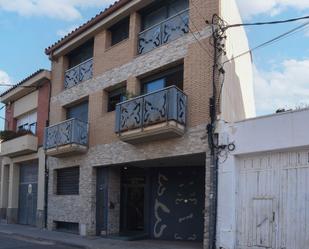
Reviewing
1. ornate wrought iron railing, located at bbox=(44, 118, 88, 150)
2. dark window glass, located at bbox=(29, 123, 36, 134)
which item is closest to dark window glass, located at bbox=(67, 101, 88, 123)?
ornate wrought iron railing, located at bbox=(44, 118, 88, 150)

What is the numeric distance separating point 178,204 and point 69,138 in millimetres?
5273

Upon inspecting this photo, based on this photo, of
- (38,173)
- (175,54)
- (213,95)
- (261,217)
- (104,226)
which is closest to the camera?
(261,217)

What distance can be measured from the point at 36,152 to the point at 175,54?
11147 mm

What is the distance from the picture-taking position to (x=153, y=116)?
15406mm

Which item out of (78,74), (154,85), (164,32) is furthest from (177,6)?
(78,74)

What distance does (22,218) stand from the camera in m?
26.1

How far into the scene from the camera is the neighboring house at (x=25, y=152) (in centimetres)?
2391

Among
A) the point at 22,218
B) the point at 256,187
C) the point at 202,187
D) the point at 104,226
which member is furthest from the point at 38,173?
the point at 256,187

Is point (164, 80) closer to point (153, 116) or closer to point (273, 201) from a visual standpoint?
point (153, 116)

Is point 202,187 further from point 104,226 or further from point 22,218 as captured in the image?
point 22,218

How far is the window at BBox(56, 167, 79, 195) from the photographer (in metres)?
21.2

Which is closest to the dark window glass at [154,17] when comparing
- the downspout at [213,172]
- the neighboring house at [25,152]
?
the downspout at [213,172]

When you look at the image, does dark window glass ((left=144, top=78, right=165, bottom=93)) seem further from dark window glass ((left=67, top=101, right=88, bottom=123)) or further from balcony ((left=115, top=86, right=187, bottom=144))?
dark window glass ((left=67, top=101, right=88, bottom=123))

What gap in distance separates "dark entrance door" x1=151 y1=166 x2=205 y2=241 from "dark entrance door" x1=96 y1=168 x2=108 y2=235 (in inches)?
78.3
